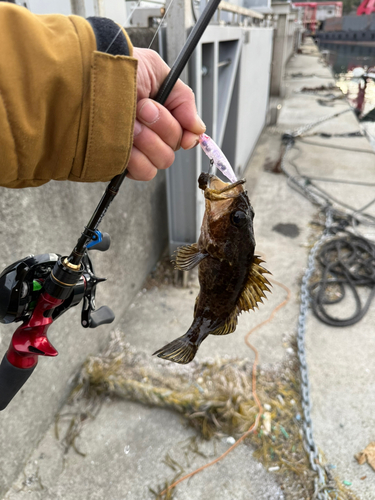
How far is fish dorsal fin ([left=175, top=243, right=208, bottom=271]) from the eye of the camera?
4.72 ft

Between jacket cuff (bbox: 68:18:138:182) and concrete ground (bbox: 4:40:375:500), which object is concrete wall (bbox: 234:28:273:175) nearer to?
concrete ground (bbox: 4:40:375:500)

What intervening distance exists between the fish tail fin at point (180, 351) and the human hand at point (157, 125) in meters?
0.72

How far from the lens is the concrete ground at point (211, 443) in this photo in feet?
7.38

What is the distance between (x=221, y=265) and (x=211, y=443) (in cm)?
161

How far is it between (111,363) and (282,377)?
1455mm

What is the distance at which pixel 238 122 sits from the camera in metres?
5.57

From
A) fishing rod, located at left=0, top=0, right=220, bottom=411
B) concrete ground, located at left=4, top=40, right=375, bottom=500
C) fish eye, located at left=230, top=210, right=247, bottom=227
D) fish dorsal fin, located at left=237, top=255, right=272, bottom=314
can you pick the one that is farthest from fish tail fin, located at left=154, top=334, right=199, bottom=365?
concrete ground, located at left=4, top=40, right=375, bottom=500

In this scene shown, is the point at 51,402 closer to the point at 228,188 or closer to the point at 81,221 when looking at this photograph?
the point at 81,221

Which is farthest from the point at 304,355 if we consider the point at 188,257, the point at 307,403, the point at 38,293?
the point at 38,293

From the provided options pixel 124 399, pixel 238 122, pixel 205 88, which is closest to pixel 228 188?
pixel 124 399

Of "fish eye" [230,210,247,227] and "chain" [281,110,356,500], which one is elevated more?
"fish eye" [230,210,247,227]

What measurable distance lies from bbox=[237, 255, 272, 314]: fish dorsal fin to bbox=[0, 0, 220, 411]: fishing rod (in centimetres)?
67

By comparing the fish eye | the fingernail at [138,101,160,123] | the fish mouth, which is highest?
the fingernail at [138,101,160,123]

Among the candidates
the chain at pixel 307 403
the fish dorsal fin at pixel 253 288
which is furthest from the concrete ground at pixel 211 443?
the fish dorsal fin at pixel 253 288
